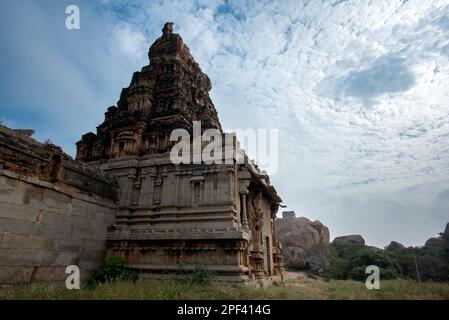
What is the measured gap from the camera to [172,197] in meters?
14.1

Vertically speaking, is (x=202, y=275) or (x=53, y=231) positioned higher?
(x=53, y=231)

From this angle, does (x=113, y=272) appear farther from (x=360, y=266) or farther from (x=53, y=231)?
(x=360, y=266)

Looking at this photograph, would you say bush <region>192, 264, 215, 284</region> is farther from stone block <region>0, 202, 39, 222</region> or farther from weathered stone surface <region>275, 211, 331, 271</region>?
weathered stone surface <region>275, 211, 331, 271</region>

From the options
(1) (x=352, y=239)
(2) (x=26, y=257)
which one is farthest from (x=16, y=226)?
(1) (x=352, y=239)

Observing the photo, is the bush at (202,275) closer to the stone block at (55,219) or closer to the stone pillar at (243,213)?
the stone pillar at (243,213)

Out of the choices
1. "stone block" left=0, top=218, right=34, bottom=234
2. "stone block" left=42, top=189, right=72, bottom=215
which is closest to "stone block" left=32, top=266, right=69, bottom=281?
"stone block" left=0, top=218, right=34, bottom=234

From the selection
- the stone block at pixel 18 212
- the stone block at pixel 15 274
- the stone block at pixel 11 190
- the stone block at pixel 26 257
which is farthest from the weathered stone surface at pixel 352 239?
the stone block at pixel 11 190

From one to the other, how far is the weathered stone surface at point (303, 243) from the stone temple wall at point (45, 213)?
2993 cm

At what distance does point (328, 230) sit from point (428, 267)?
17.5 m

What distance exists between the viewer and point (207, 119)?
20.0 m

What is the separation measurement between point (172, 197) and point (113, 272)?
14.0 ft

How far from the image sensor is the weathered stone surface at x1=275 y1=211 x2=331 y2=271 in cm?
3703

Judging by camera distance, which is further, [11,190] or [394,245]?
[394,245]
